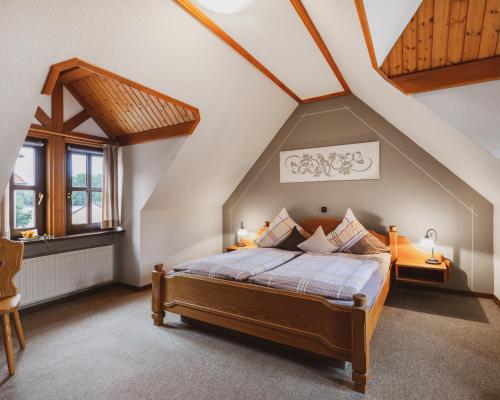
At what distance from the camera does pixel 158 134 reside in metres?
3.81

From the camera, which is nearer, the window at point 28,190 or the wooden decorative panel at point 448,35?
the wooden decorative panel at point 448,35

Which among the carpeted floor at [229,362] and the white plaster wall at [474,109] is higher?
the white plaster wall at [474,109]

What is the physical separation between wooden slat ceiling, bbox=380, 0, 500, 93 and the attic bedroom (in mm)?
11

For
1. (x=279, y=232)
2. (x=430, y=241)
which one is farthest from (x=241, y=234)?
(x=430, y=241)

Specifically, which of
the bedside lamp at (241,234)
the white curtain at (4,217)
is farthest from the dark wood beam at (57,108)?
the bedside lamp at (241,234)

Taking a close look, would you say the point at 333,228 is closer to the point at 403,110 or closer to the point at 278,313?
the point at 403,110

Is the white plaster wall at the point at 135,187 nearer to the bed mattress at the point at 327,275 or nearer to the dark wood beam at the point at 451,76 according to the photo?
the bed mattress at the point at 327,275

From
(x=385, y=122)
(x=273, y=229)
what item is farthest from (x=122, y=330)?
(x=385, y=122)

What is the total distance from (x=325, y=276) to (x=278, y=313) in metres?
0.55

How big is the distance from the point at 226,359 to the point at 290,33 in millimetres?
2863

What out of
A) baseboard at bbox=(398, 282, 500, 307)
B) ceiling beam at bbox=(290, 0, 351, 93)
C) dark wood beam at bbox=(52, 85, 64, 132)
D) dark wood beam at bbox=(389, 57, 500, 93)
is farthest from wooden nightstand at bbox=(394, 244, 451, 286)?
dark wood beam at bbox=(52, 85, 64, 132)

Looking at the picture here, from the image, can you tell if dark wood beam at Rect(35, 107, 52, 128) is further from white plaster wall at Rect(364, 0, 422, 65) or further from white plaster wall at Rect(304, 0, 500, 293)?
white plaster wall at Rect(364, 0, 422, 65)

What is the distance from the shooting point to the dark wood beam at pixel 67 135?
3424 mm

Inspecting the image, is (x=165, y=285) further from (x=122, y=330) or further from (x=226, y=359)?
(x=226, y=359)
